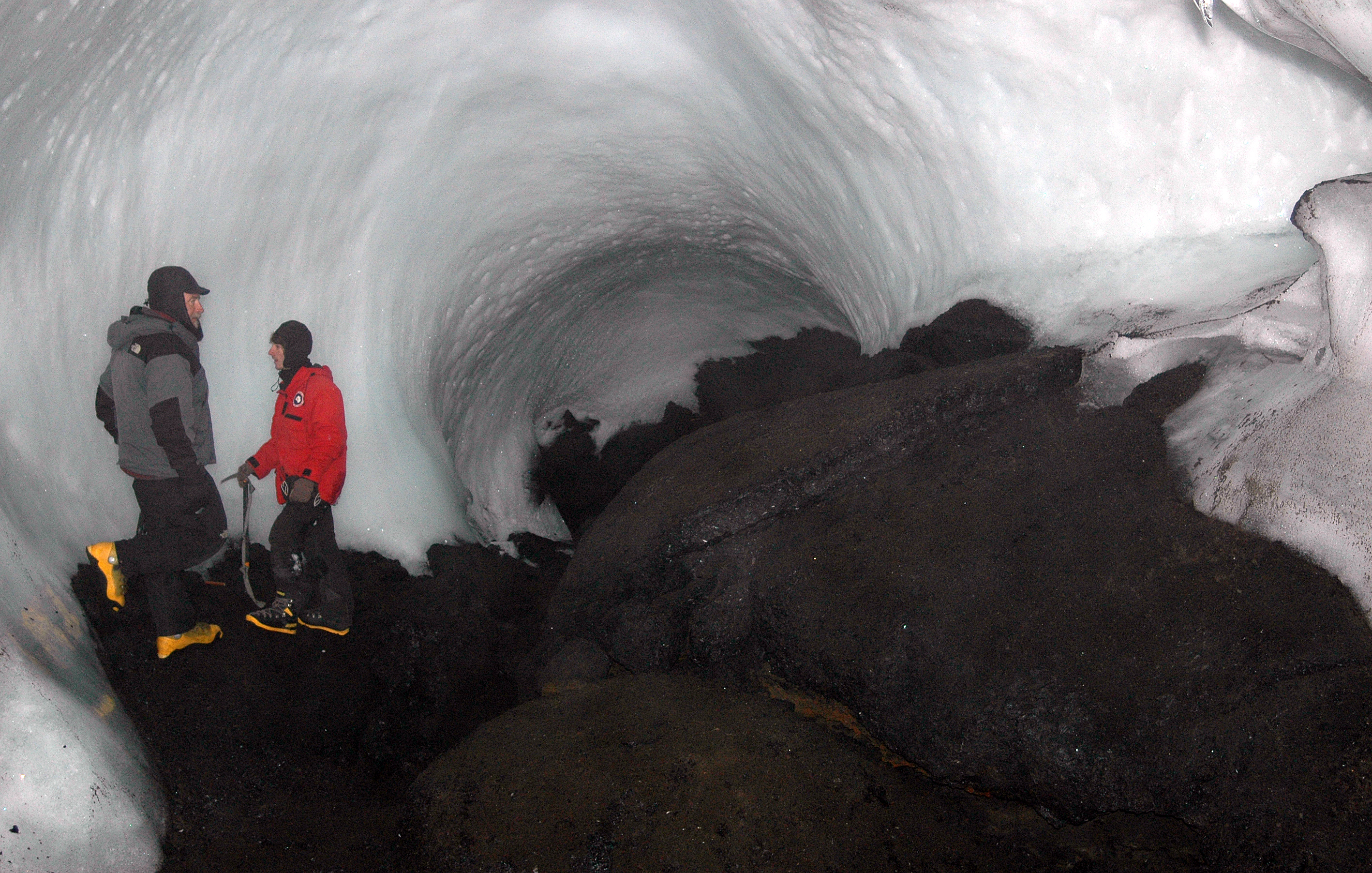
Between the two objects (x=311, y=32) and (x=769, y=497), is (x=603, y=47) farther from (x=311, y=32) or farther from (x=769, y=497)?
(x=769, y=497)

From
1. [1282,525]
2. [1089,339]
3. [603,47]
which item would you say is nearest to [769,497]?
[1089,339]

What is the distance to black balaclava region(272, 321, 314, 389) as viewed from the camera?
3.59m

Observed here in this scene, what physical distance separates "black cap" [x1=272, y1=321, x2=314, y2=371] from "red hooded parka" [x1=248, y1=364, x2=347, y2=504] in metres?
0.05

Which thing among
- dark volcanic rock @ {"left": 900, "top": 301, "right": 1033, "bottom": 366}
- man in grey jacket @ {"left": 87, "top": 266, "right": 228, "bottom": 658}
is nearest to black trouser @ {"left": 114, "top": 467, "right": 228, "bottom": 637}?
man in grey jacket @ {"left": 87, "top": 266, "right": 228, "bottom": 658}

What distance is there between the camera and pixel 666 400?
313 inches

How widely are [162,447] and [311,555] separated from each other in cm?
80

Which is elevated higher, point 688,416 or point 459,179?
point 459,179

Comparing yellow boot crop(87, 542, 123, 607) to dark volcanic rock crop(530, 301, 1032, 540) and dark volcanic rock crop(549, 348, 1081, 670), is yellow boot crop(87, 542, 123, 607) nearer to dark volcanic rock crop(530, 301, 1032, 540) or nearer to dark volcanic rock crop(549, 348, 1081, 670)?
dark volcanic rock crop(549, 348, 1081, 670)

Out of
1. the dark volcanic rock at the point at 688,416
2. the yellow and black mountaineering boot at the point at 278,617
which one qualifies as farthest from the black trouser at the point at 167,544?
the dark volcanic rock at the point at 688,416

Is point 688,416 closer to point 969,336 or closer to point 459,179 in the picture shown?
point 459,179

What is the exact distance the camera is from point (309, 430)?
3.57m

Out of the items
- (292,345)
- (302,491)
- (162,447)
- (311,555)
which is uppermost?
(292,345)

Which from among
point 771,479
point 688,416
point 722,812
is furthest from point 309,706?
point 688,416

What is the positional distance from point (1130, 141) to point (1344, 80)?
72 cm
